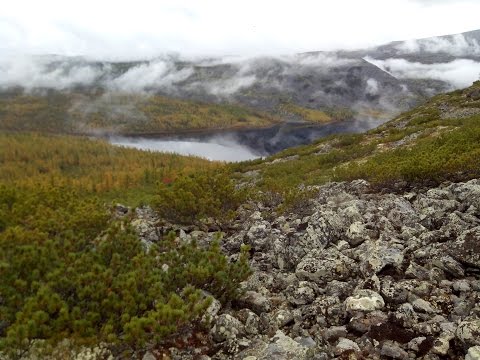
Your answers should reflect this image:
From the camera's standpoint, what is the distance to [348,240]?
1636cm

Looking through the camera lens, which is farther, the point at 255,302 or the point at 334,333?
the point at 255,302

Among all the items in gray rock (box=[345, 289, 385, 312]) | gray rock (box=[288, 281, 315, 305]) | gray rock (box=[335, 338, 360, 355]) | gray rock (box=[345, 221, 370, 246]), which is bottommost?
gray rock (box=[288, 281, 315, 305])

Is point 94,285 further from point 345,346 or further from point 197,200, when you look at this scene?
point 197,200

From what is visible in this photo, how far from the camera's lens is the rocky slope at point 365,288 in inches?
408

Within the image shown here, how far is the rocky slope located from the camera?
10367mm

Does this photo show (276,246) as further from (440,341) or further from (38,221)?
(38,221)

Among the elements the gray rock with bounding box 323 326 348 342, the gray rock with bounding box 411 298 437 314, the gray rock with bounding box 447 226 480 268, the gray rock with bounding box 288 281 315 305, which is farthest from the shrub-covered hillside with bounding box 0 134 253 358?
the gray rock with bounding box 447 226 480 268

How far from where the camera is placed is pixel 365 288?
12.6 meters

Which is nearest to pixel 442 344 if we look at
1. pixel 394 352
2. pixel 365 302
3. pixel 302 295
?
pixel 394 352

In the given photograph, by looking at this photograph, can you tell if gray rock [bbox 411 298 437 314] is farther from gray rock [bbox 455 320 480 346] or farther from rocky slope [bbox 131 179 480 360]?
gray rock [bbox 455 320 480 346]

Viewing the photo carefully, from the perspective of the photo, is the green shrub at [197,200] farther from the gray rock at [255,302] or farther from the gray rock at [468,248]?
the gray rock at [468,248]

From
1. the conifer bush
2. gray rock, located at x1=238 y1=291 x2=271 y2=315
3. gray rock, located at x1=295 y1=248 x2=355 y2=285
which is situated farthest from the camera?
gray rock, located at x1=295 y1=248 x2=355 y2=285

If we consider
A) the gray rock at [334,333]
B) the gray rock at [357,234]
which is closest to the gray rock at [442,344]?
the gray rock at [334,333]

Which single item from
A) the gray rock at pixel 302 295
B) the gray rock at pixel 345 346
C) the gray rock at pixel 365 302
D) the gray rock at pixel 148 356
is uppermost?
the gray rock at pixel 365 302
